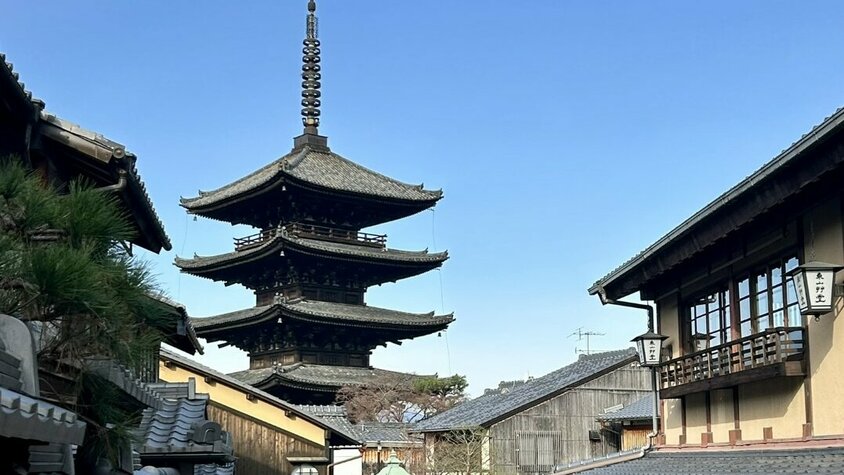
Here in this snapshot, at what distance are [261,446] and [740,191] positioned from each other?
44.7 ft

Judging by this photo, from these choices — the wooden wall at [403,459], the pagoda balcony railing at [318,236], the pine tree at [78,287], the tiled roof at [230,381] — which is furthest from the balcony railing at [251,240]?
the pine tree at [78,287]

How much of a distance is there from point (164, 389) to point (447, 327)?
2744cm

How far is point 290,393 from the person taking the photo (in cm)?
4000

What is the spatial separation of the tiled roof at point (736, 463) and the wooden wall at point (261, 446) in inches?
304

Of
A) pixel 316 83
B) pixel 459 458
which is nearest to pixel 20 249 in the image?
pixel 459 458

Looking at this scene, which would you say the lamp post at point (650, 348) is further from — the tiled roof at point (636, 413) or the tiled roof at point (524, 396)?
the tiled roof at point (524, 396)

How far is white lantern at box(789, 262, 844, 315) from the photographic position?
10391 mm

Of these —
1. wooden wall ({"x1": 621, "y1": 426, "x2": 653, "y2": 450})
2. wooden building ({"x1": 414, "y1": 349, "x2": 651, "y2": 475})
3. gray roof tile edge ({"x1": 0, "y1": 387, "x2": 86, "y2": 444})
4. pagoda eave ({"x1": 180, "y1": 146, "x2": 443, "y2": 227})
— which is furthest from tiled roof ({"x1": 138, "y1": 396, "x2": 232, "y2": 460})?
pagoda eave ({"x1": 180, "y1": 146, "x2": 443, "y2": 227})

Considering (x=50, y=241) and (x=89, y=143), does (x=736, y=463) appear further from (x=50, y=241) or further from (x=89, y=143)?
(x=50, y=241)

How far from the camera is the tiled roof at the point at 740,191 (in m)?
9.79

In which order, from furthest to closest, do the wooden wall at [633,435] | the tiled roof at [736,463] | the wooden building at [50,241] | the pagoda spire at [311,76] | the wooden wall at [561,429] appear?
1. the pagoda spire at [311,76]
2. the wooden wall at [561,429]
3. the wooden wall at [633,435]
4. the tiled roof at [736,463]
5. the wooden building at [50,241]

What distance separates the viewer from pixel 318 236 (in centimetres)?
4088

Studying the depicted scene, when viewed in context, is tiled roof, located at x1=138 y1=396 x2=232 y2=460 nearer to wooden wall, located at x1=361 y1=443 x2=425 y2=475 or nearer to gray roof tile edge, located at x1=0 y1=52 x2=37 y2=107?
gray roof tile edge, located at x1=0 y1=52 x2=37 y2=107

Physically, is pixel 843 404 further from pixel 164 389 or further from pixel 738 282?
pixel 164 389
